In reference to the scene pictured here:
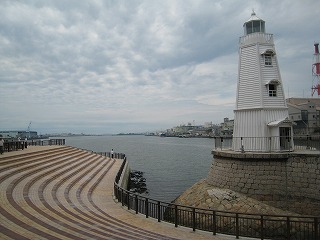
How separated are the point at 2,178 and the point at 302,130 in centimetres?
7095

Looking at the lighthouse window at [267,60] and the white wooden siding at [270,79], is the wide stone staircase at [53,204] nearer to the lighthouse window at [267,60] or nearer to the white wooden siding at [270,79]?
the white wooden siding at [270,79]

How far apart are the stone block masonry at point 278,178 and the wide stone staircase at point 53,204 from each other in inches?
335

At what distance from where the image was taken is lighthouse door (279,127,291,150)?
20.9 meters

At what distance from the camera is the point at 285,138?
2111 cm

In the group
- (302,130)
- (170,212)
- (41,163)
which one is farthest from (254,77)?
(302,130)

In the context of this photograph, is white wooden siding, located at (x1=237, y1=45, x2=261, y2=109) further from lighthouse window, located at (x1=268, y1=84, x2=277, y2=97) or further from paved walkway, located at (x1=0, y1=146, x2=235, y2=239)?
paved walkway, located at (x1=0, y1=146, x2=235, y2=239)

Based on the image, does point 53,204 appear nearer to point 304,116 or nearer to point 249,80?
point 249,80

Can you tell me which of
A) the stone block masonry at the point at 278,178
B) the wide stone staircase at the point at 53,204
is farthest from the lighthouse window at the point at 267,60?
the wide stone staircase at the point at 53,204

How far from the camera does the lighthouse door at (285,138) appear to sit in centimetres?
2085

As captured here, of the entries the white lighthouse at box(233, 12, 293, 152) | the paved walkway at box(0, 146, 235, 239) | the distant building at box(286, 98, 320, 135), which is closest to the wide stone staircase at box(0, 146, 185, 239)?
the paved walkway at box(0, 146, 235, 239)

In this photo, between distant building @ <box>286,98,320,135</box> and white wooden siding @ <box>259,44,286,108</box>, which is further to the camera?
distant building @ <box>286,98,320,135</box>

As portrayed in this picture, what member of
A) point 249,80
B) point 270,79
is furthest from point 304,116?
point 249,80

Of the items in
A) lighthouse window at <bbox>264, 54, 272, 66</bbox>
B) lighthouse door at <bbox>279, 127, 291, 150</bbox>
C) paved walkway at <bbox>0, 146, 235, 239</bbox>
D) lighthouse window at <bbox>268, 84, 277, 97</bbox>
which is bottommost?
paved walkway at <bbox>0, 146, 235, 239</bbox>

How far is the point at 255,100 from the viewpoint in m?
21.5
